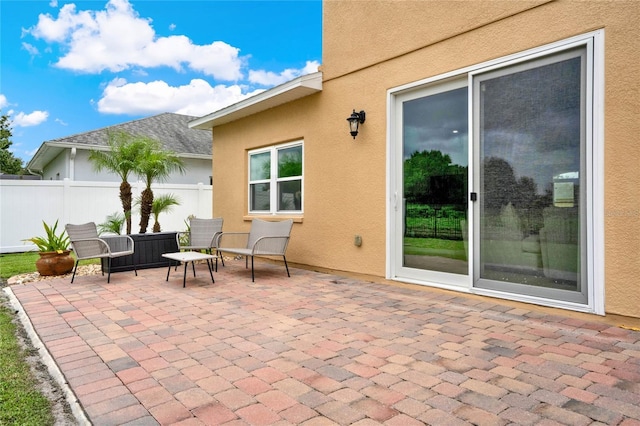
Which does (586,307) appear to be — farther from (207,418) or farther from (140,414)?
(140,414)

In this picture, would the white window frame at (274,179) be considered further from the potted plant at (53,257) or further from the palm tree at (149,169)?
the potted plant at (53,257)

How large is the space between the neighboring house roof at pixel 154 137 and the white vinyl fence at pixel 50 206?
3.13 m

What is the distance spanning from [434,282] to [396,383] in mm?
3053

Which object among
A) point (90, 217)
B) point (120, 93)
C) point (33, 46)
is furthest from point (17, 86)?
point (120, 93)

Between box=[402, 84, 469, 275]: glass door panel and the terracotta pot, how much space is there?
5730 mm

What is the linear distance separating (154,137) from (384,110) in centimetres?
1337

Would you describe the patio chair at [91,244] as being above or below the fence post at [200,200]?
below

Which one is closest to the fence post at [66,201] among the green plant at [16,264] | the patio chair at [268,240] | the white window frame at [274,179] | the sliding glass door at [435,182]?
the green plant at [16,264]

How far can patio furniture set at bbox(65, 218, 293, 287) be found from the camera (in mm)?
6305

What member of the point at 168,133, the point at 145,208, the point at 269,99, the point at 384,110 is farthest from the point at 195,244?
the point at 168,133

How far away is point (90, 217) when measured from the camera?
11.5 m

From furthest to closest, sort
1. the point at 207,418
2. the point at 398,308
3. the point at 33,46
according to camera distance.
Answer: the point at 33,46, the point at 398,308, the point at 207,418

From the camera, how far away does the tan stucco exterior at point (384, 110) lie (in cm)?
378

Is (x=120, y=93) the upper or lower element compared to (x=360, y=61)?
upper
